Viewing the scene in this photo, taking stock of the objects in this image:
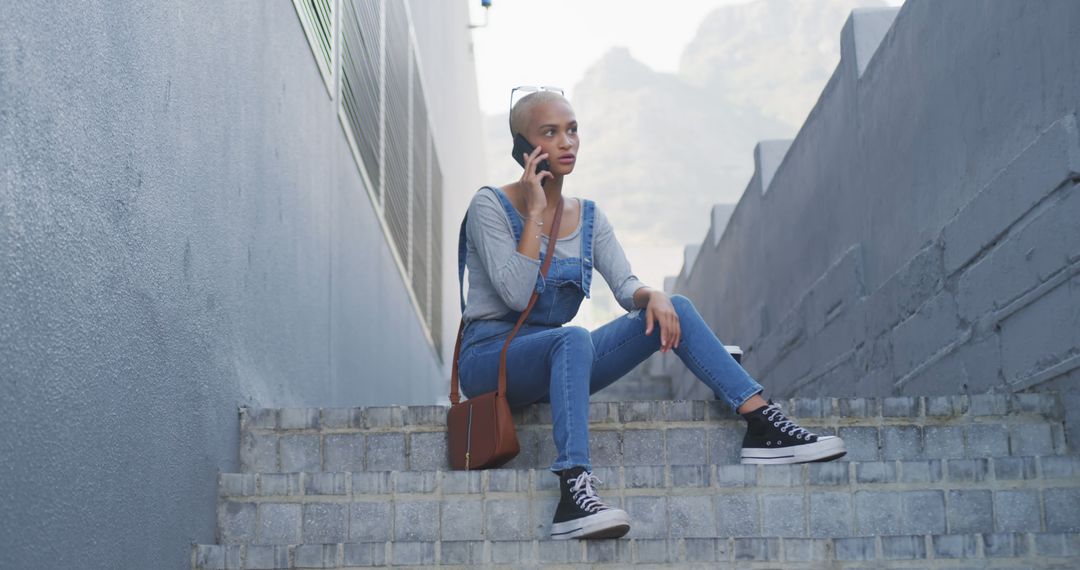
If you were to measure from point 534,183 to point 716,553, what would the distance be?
3.84 ft

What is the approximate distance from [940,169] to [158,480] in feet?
9.28

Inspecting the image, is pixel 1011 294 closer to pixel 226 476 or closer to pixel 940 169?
pixel 940 169

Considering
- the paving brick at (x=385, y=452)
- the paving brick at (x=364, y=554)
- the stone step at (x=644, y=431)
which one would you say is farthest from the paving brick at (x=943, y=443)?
the paving brick at (x=364, y=554)

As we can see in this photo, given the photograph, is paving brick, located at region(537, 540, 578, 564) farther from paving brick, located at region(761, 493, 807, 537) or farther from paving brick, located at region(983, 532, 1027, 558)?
paving brick, located at region(983, 532, 1027, 558)

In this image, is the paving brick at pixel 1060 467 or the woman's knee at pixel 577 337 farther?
the woman's knee at pixel 577 337

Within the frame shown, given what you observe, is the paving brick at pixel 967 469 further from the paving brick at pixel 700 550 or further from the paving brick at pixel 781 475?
the paving brick at pixel 700 550

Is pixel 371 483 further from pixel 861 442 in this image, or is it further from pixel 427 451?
pixel 861 442

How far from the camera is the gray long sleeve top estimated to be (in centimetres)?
324

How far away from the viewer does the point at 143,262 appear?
99.3 inches

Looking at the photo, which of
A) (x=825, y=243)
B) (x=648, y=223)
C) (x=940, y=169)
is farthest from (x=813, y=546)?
(x=648, y=223)

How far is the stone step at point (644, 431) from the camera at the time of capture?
3348 mm

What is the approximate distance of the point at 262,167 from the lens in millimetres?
3705

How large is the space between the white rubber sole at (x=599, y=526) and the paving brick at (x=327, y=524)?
1.84ft

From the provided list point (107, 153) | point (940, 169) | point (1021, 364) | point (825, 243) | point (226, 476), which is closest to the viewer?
point (107, 153)
